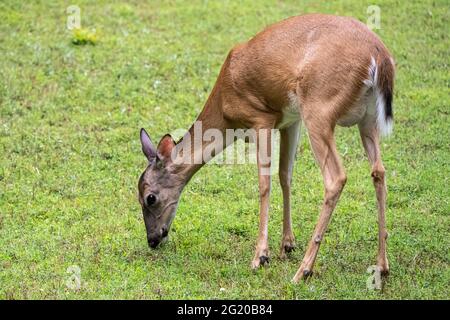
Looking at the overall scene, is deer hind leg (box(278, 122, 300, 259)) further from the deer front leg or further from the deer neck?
the deer neck

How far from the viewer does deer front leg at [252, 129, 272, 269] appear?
7668 mm

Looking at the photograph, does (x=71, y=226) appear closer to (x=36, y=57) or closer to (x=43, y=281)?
(x=43, y=281)

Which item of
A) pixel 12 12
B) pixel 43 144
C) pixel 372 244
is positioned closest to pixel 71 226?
pixel 43 144

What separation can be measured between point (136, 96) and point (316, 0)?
14.3ft

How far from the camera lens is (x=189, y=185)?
9820mm

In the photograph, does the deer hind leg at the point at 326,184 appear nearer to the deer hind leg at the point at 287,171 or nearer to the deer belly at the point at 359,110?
the deer belly at the point at 359,110

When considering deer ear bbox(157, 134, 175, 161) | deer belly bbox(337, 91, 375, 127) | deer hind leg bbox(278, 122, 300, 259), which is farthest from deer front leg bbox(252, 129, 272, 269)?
deer ear bbox(157, 134, 175, 161)

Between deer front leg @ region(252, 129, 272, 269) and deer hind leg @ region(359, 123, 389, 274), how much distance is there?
2.76 ft

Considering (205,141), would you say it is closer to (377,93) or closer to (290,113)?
(290,113)

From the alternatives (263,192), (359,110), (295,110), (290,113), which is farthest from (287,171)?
(359,110)

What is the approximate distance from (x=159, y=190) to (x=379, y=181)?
2040 millimetres
